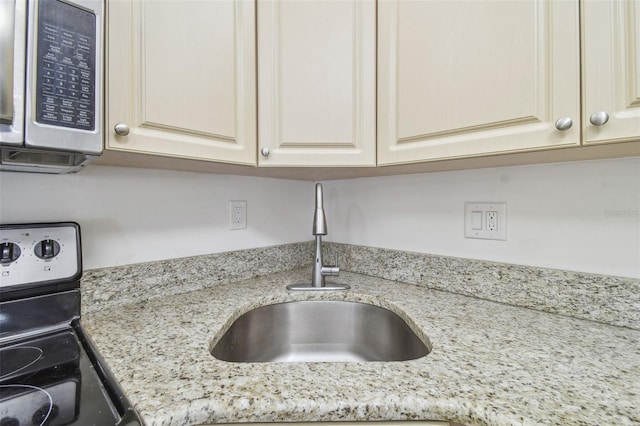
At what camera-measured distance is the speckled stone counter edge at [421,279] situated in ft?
2.45

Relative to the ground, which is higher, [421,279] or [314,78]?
[314,78]

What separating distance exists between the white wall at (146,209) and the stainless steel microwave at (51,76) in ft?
0.71

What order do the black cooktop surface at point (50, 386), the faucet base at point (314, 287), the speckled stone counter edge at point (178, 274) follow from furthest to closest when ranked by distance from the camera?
the faucet base at point (314, 287) → the speckled stone counter edge at point (178, 274) → the black cooktop surface at point (50, 386)

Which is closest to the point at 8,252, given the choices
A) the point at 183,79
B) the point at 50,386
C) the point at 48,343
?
the point at 48,343

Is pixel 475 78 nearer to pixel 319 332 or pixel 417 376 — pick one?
pixel 417 376

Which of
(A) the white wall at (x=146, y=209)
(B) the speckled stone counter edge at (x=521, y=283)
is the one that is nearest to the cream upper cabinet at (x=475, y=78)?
(B) the speckled stone counter edge at (x=521, y=283)

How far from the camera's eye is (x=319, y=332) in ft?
3.31

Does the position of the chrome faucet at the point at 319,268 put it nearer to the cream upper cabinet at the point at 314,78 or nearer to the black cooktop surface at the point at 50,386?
the cream upper cabinet at the point at 314,78

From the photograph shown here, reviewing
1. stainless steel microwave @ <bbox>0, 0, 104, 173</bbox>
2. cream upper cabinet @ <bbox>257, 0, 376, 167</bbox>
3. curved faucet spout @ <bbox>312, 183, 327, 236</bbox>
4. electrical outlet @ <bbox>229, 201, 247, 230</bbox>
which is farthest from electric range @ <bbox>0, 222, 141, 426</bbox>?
curved faucet spout @ <bbox>312, 183, 327, 236</bbox>

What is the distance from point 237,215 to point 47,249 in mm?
554

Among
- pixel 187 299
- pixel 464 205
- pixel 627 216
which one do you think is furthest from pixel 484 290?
pixel 187 299

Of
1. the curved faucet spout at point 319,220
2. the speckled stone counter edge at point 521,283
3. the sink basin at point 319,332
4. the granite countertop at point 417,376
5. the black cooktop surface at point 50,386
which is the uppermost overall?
the curved faucet spout at point 319,220

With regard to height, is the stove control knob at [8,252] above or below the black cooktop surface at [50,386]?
above

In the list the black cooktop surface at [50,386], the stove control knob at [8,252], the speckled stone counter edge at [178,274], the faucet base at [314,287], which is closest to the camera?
the black cooktop surface at [50,386]
